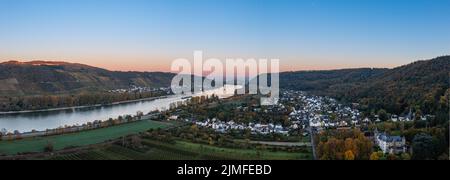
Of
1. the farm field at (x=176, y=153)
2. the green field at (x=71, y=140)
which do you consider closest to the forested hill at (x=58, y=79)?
the green field at (x=71, y=140)

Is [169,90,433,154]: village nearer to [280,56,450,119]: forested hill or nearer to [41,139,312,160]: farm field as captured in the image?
[280,56,450,119]: forested hill

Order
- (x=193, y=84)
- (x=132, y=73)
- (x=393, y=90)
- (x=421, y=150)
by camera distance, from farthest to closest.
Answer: (x=132, y=73) < (x=193, y=84) < (x=393, y=90) < (x=421, y=150)

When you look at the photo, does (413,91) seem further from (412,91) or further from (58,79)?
(58,79)

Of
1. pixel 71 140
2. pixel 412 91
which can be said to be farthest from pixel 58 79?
pixel 412 91

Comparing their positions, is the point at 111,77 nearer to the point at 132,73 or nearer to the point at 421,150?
the point at 132,73

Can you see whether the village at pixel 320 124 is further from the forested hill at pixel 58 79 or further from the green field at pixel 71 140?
the forested hill at pixel 58 79
